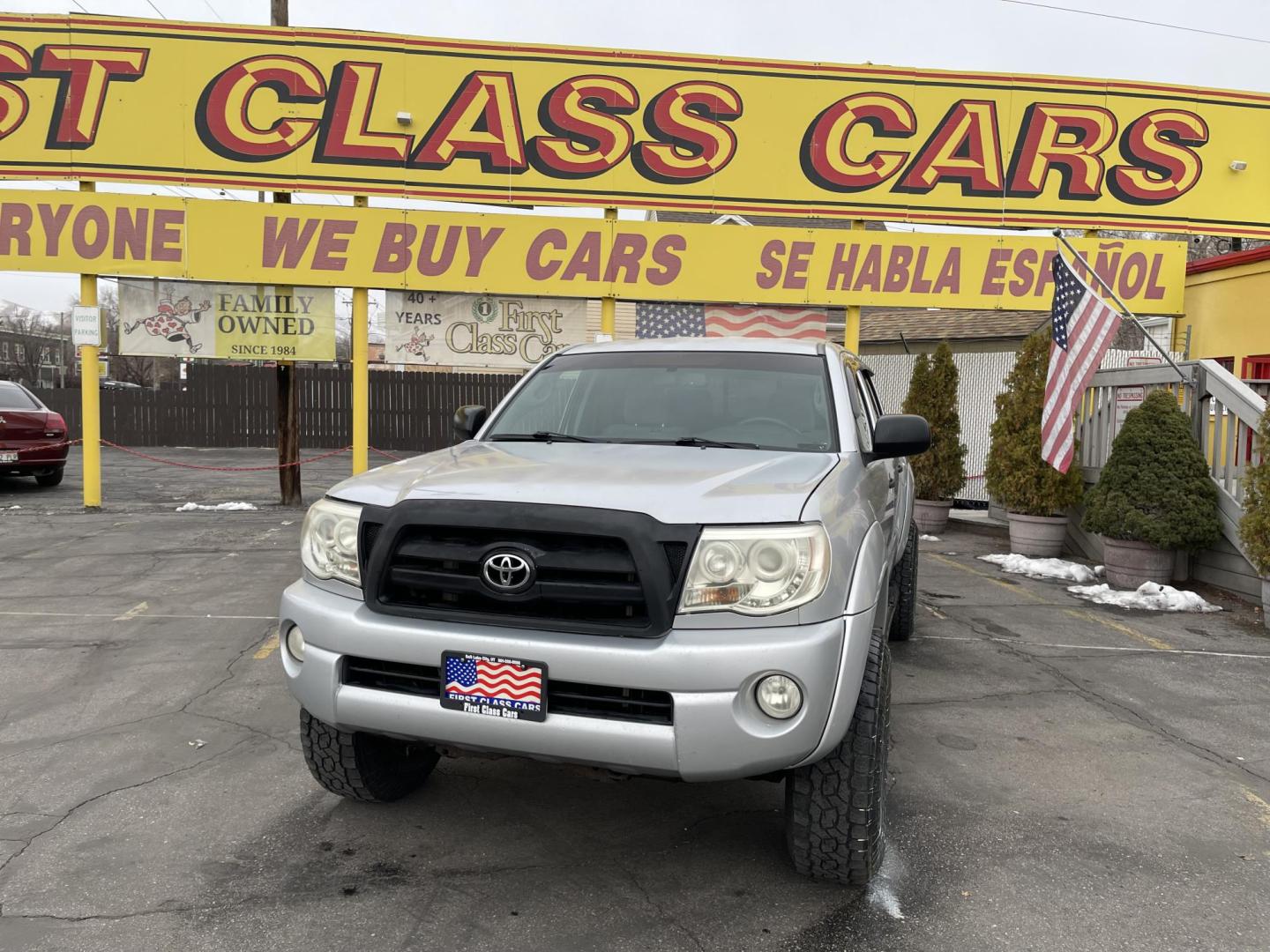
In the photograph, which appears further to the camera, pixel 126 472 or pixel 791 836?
pixel 126 472

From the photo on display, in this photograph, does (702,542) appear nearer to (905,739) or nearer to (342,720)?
(342,720)

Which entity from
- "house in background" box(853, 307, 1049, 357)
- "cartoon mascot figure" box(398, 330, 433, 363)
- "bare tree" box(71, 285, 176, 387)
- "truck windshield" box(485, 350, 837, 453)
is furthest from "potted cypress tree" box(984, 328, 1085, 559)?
"bare tree" box(71, 285, 176, 387)

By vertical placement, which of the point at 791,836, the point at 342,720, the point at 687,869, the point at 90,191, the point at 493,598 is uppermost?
the point at 90,191

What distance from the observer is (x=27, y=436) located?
43.1ft

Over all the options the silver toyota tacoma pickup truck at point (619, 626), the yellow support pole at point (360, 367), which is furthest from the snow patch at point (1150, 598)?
the yellow support pole at point (360, 367)

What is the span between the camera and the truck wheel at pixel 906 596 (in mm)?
5848

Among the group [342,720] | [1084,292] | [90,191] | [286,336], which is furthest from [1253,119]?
[90,191]

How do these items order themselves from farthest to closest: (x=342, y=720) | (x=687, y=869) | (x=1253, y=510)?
(x=1253, y=510) < (x=687, y=869) < (x=342, y=720)

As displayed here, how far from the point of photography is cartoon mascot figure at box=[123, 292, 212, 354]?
1156 cm

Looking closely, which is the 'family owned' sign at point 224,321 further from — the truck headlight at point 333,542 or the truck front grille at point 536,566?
the truck front grille at point 536,566

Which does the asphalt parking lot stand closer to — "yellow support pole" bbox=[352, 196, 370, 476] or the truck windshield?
the truck windshield

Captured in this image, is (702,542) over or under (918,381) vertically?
under

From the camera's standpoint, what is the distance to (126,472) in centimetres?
1714

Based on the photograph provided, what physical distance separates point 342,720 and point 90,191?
11209 millimetres
